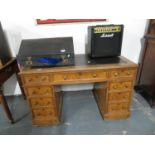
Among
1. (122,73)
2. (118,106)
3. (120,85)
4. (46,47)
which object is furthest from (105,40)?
(118,106)

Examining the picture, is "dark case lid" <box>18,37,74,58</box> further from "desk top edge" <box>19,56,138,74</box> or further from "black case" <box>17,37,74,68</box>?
"desk top edge" <box>19,56,138,74</box>

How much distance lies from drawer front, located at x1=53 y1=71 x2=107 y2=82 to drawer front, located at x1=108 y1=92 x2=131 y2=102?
246mm

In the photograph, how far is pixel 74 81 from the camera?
4.38 ft

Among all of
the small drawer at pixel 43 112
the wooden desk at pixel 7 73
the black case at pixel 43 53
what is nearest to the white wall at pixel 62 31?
the wooden desk at pixel 7 73

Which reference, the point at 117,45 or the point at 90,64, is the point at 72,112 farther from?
the point at 117,45

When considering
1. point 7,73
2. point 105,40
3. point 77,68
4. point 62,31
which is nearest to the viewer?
point 77,68

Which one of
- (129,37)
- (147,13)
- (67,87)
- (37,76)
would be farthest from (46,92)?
(147,13)

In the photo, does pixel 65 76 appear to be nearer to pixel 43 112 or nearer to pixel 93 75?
pixel 93 75

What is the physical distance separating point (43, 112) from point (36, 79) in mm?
406

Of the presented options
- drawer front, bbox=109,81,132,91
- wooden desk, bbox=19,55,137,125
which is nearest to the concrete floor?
wooden desk, bbox=19,55,137,125

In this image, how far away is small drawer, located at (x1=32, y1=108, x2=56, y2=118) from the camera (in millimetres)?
1475

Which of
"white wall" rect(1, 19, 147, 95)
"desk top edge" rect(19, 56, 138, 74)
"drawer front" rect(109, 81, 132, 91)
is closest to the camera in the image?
"desk top edge" rect(19, 56, 138, 74)

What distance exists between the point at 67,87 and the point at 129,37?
1.11m

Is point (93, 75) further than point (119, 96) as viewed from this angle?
No
